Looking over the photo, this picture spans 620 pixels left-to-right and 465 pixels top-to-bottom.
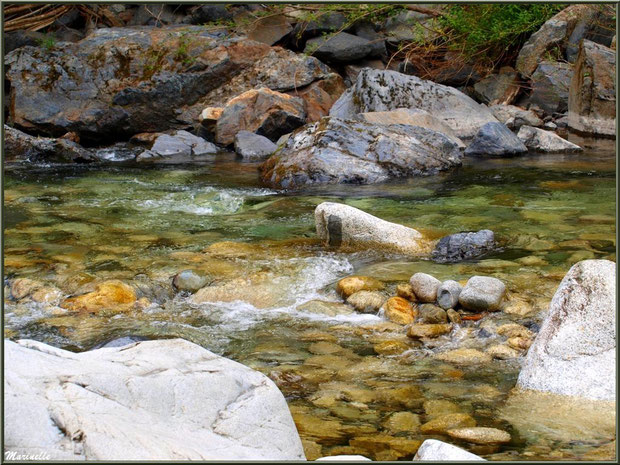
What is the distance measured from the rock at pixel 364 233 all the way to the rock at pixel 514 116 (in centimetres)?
645

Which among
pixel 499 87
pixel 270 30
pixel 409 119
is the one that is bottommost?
pixel 409 119

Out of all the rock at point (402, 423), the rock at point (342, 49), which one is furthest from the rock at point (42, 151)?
the rock at point (402, 423)

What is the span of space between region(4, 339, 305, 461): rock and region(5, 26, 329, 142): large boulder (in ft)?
33.8

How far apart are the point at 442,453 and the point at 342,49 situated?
12.6 metres

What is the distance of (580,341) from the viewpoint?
119 inches

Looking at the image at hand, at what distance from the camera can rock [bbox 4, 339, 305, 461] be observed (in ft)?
6.07

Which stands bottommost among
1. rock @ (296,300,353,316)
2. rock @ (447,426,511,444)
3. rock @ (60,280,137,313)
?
rock @ (60,280,137,313)

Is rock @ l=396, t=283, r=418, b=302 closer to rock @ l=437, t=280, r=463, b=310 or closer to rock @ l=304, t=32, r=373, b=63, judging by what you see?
rock @ l=437, t=280, r=463, b=310

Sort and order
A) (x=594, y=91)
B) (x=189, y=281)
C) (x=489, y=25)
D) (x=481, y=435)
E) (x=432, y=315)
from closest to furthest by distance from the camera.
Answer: (x=481, y=435) < (x=432, y=315) < (x=189, y=281) < (x=594, y=91) < (x=489, y=25)

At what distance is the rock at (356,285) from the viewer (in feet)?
14.7

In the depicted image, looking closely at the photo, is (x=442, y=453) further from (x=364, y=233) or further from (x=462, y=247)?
(x=364, y=233)

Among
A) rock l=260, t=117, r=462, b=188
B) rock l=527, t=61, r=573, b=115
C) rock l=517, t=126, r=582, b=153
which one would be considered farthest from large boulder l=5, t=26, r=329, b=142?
rock l=260, t=117, r=462, b=188

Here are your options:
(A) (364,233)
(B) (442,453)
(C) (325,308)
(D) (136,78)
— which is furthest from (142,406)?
(D) (136,78)

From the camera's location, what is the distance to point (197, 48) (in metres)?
13.2
